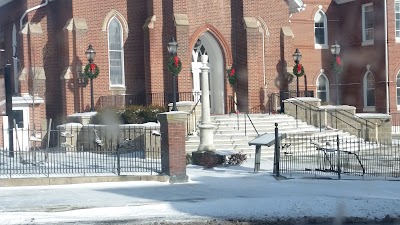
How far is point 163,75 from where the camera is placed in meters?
29.8

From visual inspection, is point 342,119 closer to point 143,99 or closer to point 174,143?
point 143,99

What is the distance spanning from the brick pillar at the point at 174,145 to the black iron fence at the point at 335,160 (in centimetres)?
321

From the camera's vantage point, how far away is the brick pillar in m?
17.5

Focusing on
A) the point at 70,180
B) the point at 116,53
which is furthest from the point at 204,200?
the point at 116,53

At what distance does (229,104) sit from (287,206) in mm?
17075

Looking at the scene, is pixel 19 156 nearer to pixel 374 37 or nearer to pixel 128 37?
pixel 128 37

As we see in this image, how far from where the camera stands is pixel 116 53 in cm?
3053

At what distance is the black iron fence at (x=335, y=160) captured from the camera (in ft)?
62.3

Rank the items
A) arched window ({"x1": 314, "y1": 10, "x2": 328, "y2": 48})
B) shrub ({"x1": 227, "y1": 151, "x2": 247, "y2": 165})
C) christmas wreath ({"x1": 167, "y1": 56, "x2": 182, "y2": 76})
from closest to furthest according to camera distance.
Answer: shrub ({"x1": 227, "y1": 151, "x2": 247, "y2": 165}) < christmas wreath ({"x1": 167, "y1": 56, "x2": 182, "y2": 76}) < arched window ({"x1": 314, "y1": 10, "x2": 328, "y2": 48})

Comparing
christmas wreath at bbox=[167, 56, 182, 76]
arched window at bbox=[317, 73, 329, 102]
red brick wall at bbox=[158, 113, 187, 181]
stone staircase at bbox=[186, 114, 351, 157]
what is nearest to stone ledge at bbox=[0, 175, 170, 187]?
red brick wall at bbox=[158, 113, 187, 181]

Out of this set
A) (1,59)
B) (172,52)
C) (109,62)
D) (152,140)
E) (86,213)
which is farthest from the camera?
(1,59)

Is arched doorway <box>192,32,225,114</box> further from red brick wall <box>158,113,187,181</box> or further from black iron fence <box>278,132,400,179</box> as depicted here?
red brick wall <box>158,113,187,181</box>

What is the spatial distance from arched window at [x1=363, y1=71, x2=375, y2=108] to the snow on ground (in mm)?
21022

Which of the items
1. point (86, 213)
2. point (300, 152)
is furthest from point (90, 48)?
point (86, 213)
